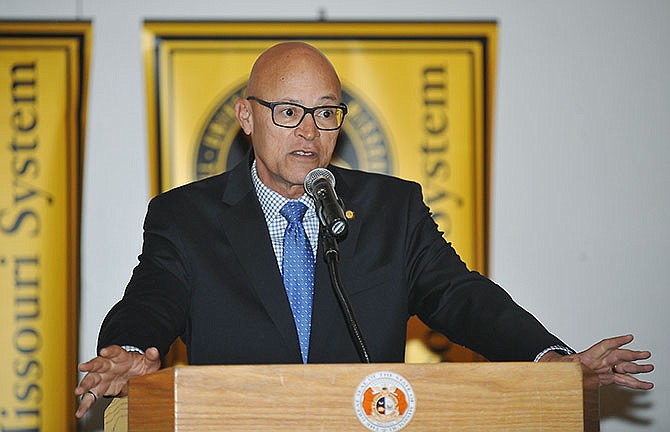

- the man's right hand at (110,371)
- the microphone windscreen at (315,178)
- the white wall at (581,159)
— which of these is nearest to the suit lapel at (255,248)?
the microphone windscreen at (315,178)

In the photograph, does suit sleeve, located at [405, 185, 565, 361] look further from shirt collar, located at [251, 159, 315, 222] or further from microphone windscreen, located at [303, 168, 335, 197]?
microphone windscreen, located at [303, 168, 335, 197]

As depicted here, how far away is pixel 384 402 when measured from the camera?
148 centimetres

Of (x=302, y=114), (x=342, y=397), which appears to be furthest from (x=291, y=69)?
(x=342, y=397)

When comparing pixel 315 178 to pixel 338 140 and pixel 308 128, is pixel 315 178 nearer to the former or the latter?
pixel 308 128

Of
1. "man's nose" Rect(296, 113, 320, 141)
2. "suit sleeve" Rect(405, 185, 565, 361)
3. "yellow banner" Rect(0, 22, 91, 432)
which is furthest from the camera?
"yellow banner" Rect(0, 22, 91, 432)

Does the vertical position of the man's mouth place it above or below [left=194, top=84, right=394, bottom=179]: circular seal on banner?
below

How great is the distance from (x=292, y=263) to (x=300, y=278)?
0.05m

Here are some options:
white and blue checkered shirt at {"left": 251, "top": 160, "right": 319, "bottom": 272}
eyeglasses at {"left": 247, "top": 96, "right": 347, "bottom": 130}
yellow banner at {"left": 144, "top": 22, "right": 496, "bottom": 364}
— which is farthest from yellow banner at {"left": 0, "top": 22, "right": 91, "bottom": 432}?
eyeglasses at {"left": 247, "top": 96, "right": 347, "bottom": 130}

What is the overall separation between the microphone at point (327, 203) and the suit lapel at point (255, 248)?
38 centimetres

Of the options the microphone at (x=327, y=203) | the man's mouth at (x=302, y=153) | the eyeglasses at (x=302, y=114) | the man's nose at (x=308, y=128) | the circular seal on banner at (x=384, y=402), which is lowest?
the circular seal on banner at (x=384, y=402)

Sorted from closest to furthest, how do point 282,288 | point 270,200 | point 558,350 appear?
point 558,350
point 282,288
point 270,200

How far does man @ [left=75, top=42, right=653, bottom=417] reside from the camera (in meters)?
2.29

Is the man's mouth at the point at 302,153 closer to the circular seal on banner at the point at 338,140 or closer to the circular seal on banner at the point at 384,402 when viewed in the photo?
the circular seal on banner at the point at 384,402

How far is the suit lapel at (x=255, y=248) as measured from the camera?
2293 millimetres
